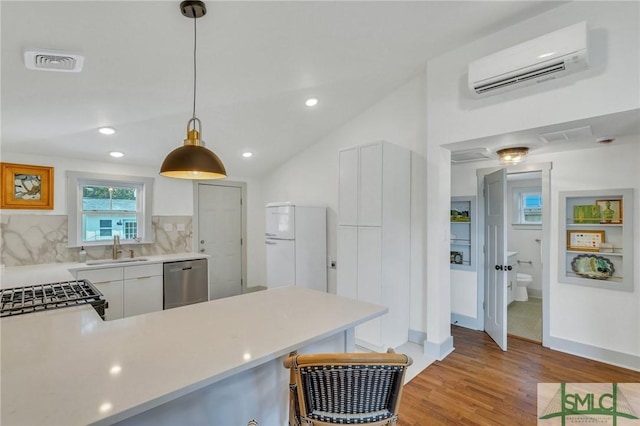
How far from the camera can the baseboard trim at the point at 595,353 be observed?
2824mm

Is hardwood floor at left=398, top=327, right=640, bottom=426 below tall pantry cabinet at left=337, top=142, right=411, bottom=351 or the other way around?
below

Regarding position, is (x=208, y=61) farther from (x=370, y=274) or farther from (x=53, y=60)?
(x=370, y=274)

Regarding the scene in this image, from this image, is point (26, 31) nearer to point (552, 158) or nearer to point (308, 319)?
point (308, 319)

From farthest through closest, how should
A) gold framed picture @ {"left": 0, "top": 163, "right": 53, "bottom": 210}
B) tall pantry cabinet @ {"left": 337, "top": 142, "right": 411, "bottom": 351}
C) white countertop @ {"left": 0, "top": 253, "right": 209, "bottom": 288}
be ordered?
gold framed picture @ {"left": 0, "top": 163, "right": 53, "bottom": 210}, tall pantry cabinet @ {"left": 337, "top": 142, "right": 411, "bottom": 351}, white countertop @ {"left": 0, "top": 253, "right": 209, "bottom": 288}

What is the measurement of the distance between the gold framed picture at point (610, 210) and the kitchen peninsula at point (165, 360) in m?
2.87

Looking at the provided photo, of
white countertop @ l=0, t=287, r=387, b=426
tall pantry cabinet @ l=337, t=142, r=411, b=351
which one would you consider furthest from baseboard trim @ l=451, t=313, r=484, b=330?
white countertop @ l=0, t=287, r=387, b=426

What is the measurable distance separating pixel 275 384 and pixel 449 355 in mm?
2315

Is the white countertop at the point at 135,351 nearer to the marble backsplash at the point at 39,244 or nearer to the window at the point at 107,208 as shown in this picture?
the marble backsplash at the point at 39,244

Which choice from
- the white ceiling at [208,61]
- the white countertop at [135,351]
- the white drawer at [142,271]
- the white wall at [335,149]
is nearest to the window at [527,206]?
the white wall at [335,149]

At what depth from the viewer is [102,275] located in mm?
3457

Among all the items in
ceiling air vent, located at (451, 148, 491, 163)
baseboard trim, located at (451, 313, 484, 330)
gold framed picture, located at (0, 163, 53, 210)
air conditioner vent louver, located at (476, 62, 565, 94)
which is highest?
air conditioner vent louver, located at (476, 62, 565, 94)

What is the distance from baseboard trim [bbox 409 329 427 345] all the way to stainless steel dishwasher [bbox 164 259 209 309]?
2.83 metres

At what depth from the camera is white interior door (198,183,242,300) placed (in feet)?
16.3

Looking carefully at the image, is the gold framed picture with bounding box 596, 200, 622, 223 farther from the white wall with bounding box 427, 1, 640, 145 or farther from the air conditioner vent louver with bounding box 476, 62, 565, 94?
the air conditioner vent louver with bounding box 476, 62, 565, 94
